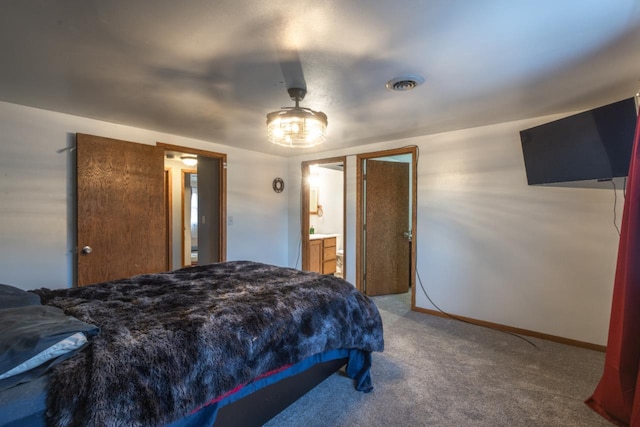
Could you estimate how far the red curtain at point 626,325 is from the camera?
5.25 feet

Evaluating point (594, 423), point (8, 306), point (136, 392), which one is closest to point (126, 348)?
point (136, 392)

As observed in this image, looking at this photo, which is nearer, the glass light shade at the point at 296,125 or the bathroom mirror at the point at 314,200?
the glass light shade at the point at 296,125

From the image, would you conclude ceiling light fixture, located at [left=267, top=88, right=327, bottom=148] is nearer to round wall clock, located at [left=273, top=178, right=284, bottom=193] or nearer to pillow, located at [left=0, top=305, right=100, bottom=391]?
pillow, located at [left=0, top=305, right=100, bottom=391]

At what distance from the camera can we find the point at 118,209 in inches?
118

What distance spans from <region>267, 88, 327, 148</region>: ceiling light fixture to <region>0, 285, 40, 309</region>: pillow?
5.64 feet

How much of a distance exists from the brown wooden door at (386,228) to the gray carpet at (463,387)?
146 cm

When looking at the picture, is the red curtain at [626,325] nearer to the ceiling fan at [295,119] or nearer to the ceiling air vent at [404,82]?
the ceiling air vent at [404,82]

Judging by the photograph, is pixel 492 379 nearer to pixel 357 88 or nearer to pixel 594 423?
pixel 594 423

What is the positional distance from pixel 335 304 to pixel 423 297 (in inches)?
83.5

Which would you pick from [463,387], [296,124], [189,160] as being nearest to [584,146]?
[463,387]

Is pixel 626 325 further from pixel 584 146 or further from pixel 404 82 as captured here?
pixel 404 82

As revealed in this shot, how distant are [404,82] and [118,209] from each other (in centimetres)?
299

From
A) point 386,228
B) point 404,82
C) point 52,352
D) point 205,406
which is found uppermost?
point 404,82

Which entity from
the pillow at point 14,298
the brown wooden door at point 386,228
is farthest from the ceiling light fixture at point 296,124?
the brown wooden door at point 386,228
